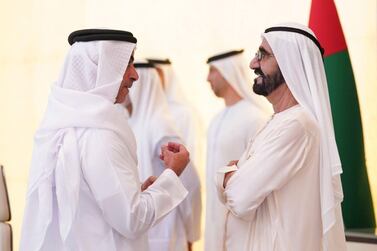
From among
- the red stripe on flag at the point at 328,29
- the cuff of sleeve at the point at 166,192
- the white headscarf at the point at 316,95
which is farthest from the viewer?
the red stripe on flag at the point at 328,29

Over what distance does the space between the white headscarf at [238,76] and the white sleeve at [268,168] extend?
6.47 ft

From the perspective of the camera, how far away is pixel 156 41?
22.2 feet

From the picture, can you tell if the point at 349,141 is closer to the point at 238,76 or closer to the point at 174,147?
the point at 238,76

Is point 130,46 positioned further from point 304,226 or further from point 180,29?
point 180,29

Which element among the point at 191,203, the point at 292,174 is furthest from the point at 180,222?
the point at 292,174

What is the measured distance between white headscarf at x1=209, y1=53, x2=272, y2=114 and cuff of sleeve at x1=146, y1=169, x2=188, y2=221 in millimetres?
2096

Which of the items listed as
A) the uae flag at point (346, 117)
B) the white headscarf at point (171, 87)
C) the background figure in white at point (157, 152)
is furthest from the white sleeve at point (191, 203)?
the uae flag at point (346, 117)

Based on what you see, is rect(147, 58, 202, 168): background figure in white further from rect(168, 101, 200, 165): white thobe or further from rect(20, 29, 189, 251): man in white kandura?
rect(20, 29, 189, 251): man in white kandura

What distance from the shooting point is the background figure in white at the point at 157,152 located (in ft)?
→ 16.4

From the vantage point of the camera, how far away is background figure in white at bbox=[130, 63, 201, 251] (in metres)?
5.01

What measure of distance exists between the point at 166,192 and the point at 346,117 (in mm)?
1675

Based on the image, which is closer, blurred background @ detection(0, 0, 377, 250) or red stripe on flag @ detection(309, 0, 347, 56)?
red stripe on flag @ detection(309, 0, 347, 56)

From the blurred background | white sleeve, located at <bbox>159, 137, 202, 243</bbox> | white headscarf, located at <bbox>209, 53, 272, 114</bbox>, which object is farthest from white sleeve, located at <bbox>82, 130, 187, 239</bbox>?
the blurred background

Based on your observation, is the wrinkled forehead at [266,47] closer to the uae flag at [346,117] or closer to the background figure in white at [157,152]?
the uae flag at [346,117]
